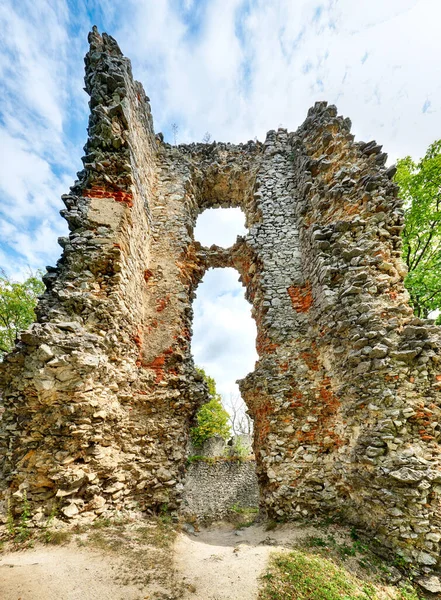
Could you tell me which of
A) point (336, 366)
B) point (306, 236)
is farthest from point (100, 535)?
point (306, 236)

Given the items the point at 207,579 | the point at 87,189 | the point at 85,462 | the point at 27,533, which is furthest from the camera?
the point at 87,189

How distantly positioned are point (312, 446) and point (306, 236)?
16.2 ft

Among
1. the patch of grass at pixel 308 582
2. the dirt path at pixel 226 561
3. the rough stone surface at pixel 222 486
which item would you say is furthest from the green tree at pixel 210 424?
the patch of grass at pixel 308 582

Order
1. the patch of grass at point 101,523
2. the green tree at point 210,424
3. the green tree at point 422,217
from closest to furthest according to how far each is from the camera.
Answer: the patch of grass at point 101,523, the green tree at point 422,217, the green tree at point 210,424

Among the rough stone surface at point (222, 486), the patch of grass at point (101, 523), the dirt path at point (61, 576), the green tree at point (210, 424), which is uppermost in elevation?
the green tree at point (210, 424)

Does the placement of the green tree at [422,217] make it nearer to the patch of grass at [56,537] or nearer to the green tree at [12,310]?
the patch of grass at [56,537]

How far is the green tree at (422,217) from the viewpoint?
7.87 metres

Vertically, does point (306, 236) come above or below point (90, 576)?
above

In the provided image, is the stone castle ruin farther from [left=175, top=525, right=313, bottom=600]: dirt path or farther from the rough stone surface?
the rough stone surface

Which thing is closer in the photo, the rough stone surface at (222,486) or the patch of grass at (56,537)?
the patch of grass at (56,537)

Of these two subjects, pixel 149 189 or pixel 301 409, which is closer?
pixel 301 409

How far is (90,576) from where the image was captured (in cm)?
291

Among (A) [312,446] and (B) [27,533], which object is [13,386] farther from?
(A) [312,446]

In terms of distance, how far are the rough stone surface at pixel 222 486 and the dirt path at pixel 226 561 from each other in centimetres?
935
